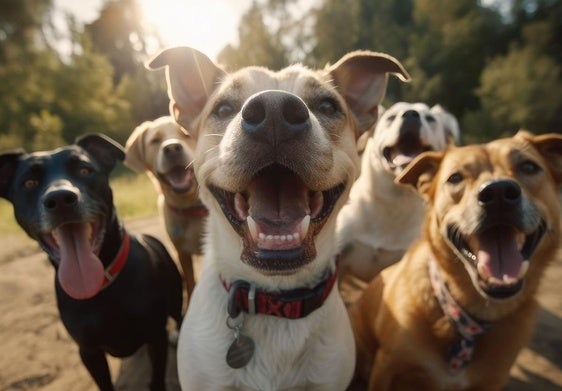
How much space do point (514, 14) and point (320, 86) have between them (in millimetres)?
21074

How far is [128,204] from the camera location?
30.4 feet

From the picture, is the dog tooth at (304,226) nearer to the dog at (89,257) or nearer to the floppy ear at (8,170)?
the dog at (89,257)

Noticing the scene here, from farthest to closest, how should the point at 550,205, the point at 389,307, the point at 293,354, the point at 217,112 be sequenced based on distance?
the point at 389,307, the point at 550,205, the point at 217,112, the point at 293,354

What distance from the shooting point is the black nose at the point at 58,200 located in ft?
7.47

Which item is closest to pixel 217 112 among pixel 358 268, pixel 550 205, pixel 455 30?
pixel 550 205

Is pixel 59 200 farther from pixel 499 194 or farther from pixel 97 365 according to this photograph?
pixel 499 194

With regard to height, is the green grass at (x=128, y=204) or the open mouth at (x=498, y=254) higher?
the open mouth at (x=498, y=254)

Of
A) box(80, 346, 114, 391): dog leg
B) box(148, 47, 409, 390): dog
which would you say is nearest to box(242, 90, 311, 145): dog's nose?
box(148, 47, 409, 390): dog

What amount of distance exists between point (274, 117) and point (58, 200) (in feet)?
5.10

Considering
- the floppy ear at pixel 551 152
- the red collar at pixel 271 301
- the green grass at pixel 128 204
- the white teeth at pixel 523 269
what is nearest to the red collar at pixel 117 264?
the red collar at pixel 271 301

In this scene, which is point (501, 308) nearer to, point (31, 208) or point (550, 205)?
point (550, 205)

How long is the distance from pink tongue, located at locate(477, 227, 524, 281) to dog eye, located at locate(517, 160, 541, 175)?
380mm

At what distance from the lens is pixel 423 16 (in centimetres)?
2152

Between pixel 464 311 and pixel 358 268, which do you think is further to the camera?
pixel 358 268
